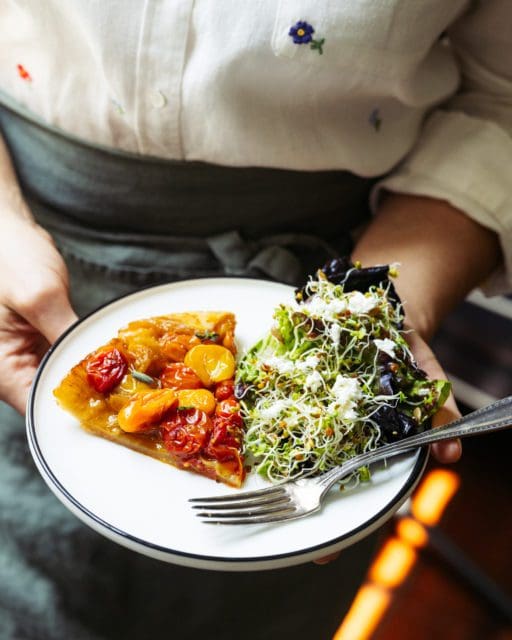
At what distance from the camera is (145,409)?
1.12m

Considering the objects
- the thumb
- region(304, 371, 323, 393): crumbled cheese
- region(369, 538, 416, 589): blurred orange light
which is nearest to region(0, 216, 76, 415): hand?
the thumb

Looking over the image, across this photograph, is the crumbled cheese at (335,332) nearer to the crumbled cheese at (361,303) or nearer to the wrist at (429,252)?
the crumbled cheese at (361,303)

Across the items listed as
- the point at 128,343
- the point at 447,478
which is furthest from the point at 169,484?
the point at 447,478

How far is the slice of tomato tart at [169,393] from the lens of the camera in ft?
3.59

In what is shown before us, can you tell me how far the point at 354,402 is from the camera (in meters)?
1.11

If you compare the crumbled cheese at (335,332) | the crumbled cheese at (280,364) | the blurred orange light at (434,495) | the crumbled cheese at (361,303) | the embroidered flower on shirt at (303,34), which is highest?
the embroidered flower on shirt at (303,34)

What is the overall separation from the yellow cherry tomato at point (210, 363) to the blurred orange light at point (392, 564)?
1.56m

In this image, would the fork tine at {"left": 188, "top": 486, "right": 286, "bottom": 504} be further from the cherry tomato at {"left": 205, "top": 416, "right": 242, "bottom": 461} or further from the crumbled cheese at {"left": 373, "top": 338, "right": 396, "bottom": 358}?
→ the crumbled cheese at {"left": 373, "top": 338, "right": 396, "bottom": 358}

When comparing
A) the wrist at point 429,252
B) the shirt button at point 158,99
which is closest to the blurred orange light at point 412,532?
the wrist at point 429,252

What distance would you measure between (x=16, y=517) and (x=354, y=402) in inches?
28.7

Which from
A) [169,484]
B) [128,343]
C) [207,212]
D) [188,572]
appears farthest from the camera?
[207,212]

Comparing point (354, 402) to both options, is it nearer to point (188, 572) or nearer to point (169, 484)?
point (169, 484)

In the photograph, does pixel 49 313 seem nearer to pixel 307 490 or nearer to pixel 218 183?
pixel 218 183

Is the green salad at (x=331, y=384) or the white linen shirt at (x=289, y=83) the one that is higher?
the white linen shirt at (x=289, y=83)
